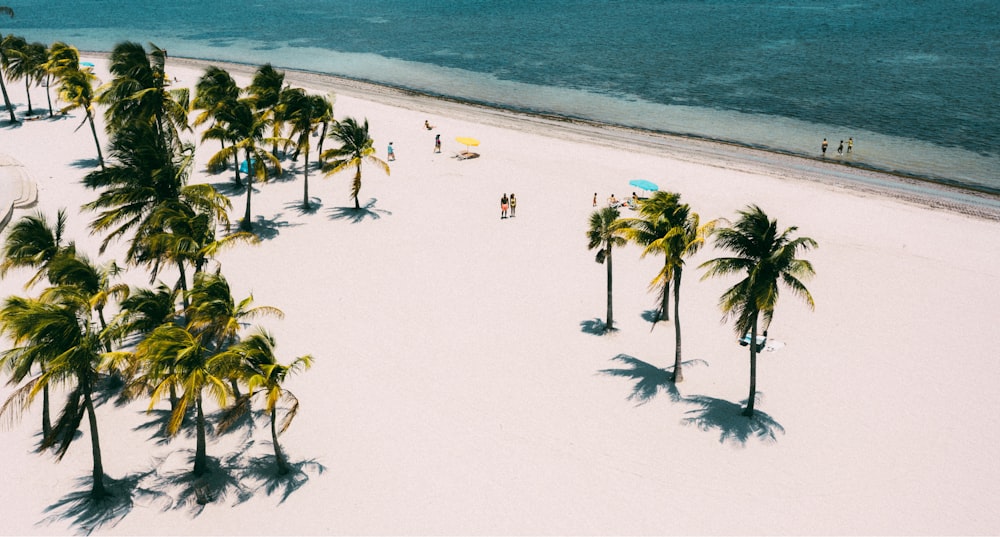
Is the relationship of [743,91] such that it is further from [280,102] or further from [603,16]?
[603,16]

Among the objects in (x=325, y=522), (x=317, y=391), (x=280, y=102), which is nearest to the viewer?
(x=325, y=522)

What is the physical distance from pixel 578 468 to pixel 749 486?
16.8 feet

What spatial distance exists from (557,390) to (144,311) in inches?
547

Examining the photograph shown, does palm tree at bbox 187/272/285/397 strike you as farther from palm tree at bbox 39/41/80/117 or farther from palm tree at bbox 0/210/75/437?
palm tree at bbox 39/41/80/117

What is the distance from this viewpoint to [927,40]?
10406cm

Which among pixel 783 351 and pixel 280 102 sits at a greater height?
pixel 280 102

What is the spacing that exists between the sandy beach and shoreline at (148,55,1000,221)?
198 inches

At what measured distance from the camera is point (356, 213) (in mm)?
38062

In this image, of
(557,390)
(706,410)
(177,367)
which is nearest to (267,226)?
(177,367)

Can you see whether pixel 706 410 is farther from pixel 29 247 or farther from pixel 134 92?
pixel 134 92

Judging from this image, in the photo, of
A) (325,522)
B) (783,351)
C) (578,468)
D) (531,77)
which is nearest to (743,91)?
(531,77)

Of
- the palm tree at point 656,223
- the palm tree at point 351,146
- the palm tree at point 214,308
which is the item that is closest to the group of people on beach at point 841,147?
the palm tree at point 656,223

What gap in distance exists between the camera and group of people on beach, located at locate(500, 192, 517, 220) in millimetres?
37188

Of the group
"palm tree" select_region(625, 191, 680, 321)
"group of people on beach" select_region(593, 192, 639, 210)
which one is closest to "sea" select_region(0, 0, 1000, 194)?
"group of people on beach" select_region(593, 192, 639, 210)
